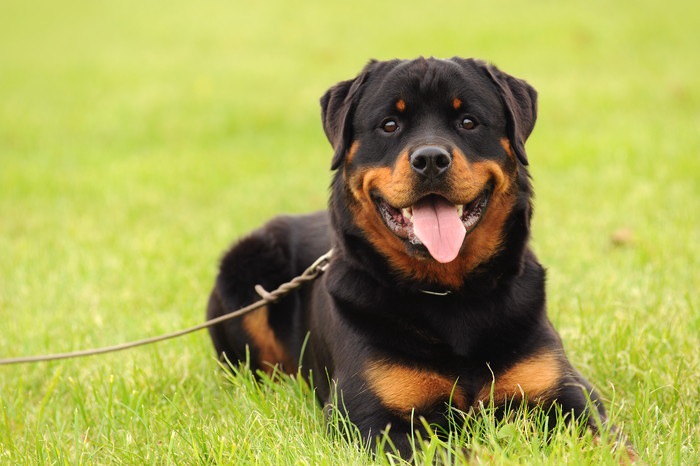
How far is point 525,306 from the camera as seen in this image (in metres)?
3.39

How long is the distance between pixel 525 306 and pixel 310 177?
23.0 ft

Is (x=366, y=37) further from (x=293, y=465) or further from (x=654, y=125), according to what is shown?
(x=293, y=465)

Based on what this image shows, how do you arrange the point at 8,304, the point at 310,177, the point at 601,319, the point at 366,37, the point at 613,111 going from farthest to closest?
the point at 366,37, the point at 613,111, the point at 310,177, the point at 8,304, the point at 601,319

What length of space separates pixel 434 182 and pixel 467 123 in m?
0.37

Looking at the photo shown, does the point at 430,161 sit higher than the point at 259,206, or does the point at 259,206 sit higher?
the point at 430,161

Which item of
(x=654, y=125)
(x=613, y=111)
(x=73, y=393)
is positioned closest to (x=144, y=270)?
(x=73, y=393)

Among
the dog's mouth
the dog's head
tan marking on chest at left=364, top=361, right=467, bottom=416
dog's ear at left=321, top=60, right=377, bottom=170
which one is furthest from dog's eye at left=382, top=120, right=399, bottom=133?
tan marking on chest at left=364, top=361, right=467, bottom=416

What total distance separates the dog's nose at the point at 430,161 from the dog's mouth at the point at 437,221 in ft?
0.69

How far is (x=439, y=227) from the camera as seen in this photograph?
329cm

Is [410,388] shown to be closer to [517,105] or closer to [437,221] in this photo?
[437,221]

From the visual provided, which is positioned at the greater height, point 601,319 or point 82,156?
point 601,319

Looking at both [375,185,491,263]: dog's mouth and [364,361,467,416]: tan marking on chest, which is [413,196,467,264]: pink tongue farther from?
[364,361,467,416]: tan marking on chest

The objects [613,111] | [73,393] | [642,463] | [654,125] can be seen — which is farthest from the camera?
[613,111]

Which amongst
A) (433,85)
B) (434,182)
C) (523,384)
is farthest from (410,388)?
(433,85)
